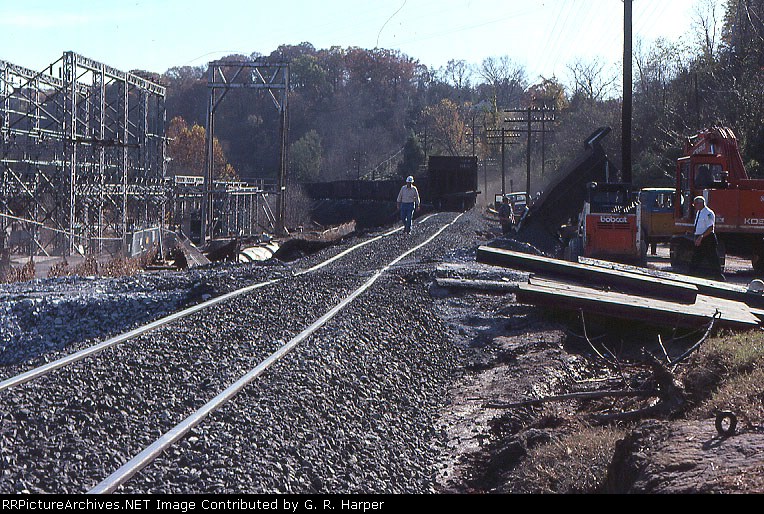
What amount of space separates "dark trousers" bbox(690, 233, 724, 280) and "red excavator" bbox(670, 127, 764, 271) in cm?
421

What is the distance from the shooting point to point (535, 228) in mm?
28594

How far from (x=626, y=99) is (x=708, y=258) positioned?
11.5 meters

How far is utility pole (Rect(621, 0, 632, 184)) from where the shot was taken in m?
28.1

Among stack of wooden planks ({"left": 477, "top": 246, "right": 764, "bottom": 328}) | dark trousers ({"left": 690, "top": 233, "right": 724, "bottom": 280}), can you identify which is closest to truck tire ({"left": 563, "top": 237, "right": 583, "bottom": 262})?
dark trousers ({"left": 690, "top": 233, "right": 724, "bottom": 280})

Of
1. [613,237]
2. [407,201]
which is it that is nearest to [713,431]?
[613,237]

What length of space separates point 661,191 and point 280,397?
88.3 feet

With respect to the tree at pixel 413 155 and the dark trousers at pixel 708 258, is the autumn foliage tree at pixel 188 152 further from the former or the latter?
the dark trousers at pixel 708 258

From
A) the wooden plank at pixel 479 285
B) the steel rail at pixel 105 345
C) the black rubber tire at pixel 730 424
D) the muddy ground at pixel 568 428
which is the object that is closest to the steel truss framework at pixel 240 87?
the wooden plank at pixel 479 285

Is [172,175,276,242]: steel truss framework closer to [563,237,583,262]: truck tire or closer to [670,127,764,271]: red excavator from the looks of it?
[563,237,583,262]: truck tire

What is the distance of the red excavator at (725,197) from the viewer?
22.6 m

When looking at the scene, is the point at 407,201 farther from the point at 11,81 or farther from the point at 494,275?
the point at 11,81

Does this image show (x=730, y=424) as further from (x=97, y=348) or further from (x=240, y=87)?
(x=240, y=87)

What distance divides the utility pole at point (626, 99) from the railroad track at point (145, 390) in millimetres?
18255

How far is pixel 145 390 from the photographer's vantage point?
6969 millimetres
